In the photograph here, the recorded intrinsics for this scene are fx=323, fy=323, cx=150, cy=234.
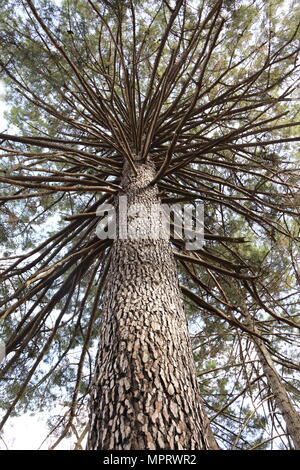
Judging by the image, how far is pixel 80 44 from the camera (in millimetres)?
3678

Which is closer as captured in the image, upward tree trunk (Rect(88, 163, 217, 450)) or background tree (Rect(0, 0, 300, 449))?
upward tree trunk (Rect(88, 163, 217, 450))

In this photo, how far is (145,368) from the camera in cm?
136

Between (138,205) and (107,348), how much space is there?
3.99 ft

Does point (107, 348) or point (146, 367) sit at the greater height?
point (107, 348)

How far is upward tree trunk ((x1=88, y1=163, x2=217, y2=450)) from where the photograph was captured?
1160 mm

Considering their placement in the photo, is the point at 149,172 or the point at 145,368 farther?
the point at 149,172

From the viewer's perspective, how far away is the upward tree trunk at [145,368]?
1160mm

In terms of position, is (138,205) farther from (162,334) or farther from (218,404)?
(218,404)

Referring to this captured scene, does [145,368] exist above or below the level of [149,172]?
below

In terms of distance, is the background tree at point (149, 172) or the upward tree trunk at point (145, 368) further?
the background tree at point (149, 172)

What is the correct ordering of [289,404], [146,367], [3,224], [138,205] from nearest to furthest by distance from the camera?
[146,367] < [138,205] < [289,404] < [3,224]

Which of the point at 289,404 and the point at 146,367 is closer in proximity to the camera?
the point at 146,367

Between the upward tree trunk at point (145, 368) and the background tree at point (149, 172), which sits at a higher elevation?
the background tree at point (149, 172)
